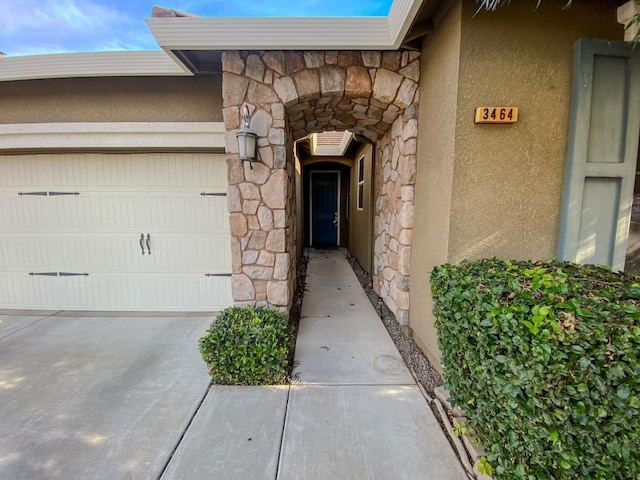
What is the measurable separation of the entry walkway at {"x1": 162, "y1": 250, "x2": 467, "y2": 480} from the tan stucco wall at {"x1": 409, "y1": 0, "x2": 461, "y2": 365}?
58 cm

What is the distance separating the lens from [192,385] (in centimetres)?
233

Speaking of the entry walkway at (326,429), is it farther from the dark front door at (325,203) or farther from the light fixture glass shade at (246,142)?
the dark front door at (325,203)

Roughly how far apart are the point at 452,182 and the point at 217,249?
9.36 feet

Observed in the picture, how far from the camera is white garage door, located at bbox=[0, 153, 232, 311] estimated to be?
3584 mm

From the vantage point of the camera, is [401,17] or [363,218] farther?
[363,218]

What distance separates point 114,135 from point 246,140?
1.92 meters

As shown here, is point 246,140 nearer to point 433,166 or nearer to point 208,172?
point 208,172

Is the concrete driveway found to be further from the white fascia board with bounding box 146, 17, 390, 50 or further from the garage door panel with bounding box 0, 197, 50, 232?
the white fascia board with bounding box 146, 17, 390, 50

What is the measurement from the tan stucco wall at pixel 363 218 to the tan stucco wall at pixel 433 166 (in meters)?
2.09

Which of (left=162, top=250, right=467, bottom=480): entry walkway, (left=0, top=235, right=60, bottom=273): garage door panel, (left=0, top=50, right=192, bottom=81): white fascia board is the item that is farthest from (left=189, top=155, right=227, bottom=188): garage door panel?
(left=162, top=250, right=467, bottom=480): entry walkway

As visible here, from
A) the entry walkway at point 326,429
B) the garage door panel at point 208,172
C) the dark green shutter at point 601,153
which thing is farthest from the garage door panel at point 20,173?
the dark green shutter at point 601,153

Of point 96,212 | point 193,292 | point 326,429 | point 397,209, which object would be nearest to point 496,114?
point 397,209

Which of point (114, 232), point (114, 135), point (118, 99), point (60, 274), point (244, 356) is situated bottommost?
point (244, 356)

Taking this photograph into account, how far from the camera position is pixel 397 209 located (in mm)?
3320
